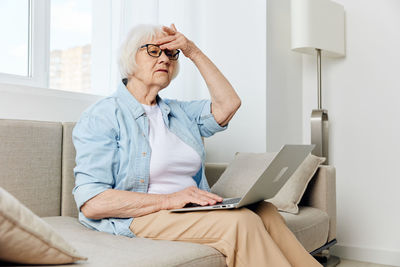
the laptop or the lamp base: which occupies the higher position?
the lamp base

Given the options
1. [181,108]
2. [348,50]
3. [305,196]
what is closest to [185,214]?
[181,108]

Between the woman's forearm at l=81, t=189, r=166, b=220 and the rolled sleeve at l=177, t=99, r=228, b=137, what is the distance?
52 cm

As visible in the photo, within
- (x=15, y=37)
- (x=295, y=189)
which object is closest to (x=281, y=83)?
(x=295, y=189)

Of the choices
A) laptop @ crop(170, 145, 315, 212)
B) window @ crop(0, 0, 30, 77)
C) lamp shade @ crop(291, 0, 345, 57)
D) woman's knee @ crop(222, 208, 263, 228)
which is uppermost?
lamp shade @ crop(291, 0, 345, 57)

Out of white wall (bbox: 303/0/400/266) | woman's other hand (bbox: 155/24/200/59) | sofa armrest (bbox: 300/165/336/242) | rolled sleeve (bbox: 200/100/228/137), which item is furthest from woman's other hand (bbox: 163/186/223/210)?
white wall (bbox: 303/0/400/266)

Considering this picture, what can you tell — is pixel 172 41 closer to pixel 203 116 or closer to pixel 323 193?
pixel 203 116

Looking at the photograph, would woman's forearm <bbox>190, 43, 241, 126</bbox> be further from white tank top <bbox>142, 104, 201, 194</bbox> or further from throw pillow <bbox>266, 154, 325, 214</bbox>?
throw pillow <bbox>266, 154, 325, 214</bbox>

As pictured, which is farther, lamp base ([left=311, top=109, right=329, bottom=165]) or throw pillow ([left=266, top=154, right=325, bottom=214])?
lamp base ([left=311, top=109, right=329, bottom=165])

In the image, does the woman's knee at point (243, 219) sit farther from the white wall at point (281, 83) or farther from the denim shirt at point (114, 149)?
the white wall at point (281, 83)

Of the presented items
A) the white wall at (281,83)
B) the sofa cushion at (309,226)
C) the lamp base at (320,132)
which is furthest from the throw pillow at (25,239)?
→ the lamp base at (320,132)

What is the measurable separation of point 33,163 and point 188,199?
25.7 inches

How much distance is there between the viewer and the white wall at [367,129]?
2836mm

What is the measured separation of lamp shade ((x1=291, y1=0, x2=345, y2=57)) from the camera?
2775mm

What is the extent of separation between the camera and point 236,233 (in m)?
1.33
